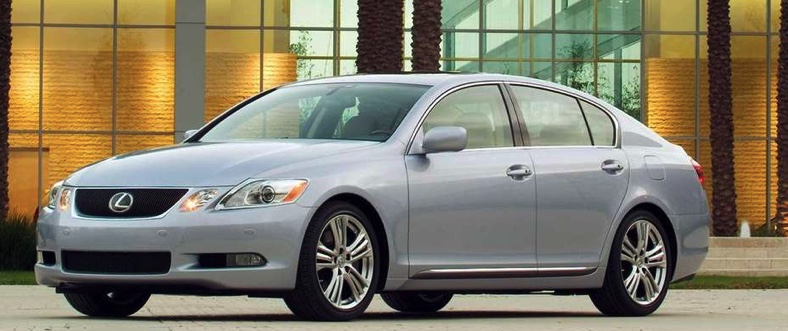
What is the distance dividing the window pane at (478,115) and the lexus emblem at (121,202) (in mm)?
2073

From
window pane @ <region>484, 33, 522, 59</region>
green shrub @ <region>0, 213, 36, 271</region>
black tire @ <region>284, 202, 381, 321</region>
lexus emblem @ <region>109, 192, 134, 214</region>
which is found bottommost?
green shrub @ <region>0, 213, 36, 271</region>

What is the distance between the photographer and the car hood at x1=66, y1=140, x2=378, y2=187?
10.0m

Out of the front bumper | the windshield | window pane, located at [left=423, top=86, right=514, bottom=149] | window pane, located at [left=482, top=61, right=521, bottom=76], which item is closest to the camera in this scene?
the front bumper

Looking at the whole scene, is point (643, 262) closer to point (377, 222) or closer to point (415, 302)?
point (415, 302)

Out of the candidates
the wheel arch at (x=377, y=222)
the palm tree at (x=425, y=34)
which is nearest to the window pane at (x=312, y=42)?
the palm tree at (x=425, y=34)

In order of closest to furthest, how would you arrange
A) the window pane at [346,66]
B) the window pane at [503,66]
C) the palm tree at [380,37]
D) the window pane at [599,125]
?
the window pane at [599,125]
the palm tree at [380,37]
the window pane at [346,66]
the window pane at [503,66]

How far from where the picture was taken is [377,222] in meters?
10.5

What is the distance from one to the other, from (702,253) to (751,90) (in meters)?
27.9

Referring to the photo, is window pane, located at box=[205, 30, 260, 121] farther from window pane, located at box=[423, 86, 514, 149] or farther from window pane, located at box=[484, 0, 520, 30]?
window pane, located at box=[423, 86, 514, 149]

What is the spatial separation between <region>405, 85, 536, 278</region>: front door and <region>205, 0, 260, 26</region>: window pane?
A: 27294 mm

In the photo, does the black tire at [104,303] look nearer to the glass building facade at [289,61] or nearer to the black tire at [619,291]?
the black tire at [619,291]

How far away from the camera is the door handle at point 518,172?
11344mm

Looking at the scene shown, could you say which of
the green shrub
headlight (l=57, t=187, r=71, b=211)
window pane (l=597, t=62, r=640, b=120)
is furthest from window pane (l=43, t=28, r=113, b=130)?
headlight (l=57, t=187, r=71, b=211)

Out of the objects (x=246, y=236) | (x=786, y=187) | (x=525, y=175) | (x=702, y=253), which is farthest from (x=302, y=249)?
(x=786, y=187)
